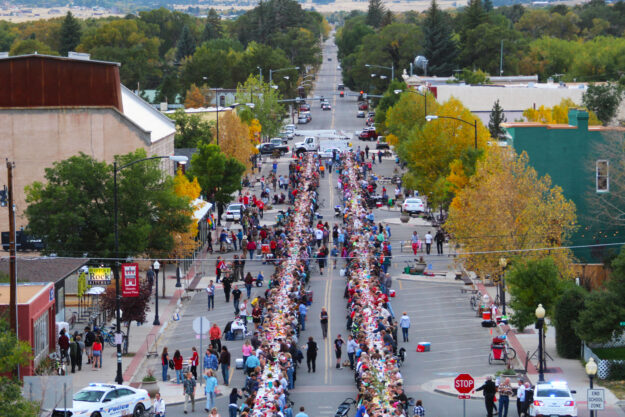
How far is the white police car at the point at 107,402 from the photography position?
3128cm

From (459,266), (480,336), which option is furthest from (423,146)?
(480,336)

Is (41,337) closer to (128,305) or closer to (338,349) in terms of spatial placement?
(128,305)

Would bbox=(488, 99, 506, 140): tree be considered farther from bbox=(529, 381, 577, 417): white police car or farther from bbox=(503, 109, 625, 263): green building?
bbox=(529, 381, 577, 417): white police car

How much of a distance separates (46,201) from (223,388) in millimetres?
14621

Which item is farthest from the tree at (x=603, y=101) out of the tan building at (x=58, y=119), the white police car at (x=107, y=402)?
the white police car at (x=107, y=402)

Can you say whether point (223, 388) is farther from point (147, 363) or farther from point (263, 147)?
point (263, 147)

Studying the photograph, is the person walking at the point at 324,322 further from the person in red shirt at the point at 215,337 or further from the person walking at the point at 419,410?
the person walking at the point at 419,410

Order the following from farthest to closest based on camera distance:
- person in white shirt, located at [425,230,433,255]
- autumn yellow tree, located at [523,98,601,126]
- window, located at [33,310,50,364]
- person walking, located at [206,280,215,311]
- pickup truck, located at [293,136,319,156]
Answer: pickup truck, located at [293,136,319,156] < autumn yellow tree, located at [523,98,601,126] < person in white shirt, located at [425,230,433,255] < person walking, located at [206,280,215,311] < window, located at [33,310,50,364]

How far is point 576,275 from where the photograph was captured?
1965 inches

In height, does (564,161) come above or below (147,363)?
above

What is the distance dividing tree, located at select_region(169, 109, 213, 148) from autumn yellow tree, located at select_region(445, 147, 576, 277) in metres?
46.3

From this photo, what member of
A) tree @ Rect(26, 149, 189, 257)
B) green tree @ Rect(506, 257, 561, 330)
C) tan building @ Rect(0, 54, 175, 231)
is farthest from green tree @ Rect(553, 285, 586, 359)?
tan building @ Rect(0, 54, 175, 231)

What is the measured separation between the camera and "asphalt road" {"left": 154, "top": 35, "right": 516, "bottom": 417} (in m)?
35.1

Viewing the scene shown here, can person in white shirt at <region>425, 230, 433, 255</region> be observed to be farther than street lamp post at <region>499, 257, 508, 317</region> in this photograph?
Yes
